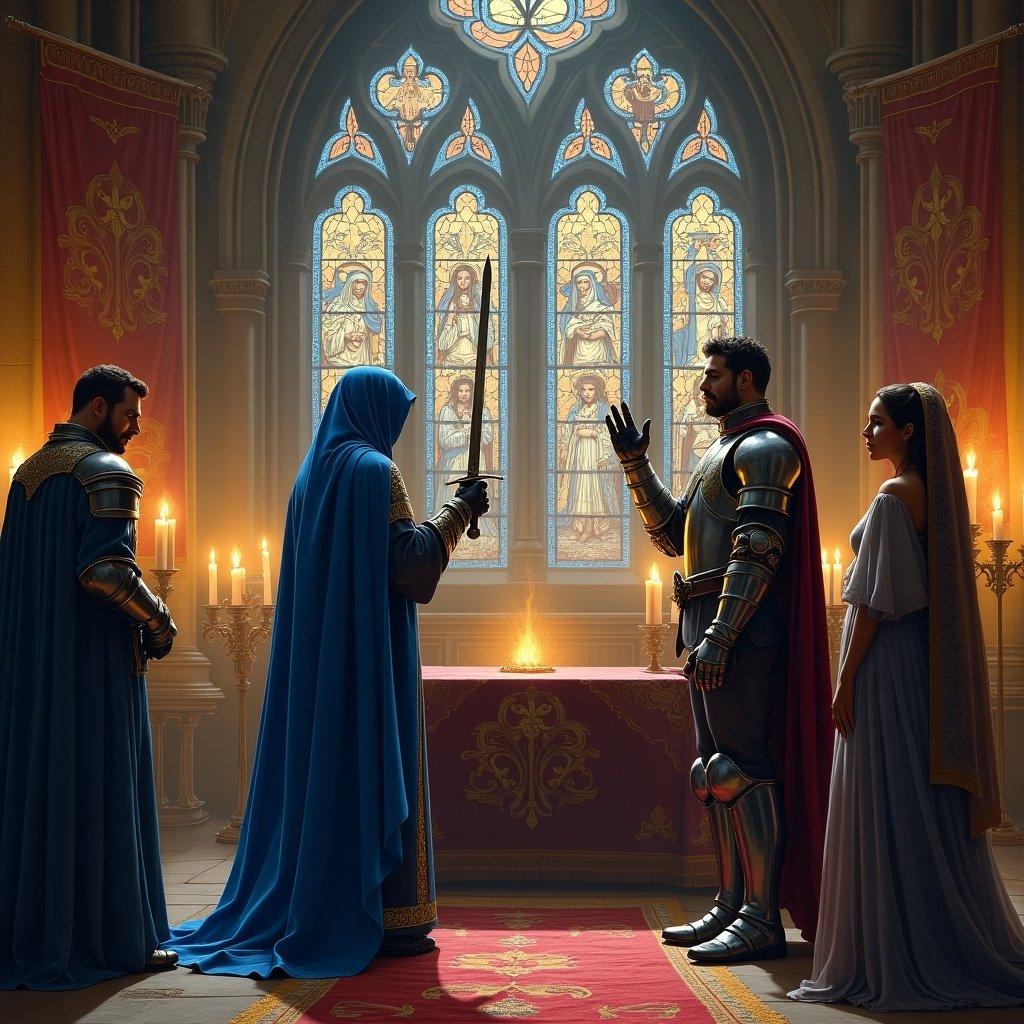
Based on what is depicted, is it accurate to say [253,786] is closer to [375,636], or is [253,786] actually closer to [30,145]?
[375,636]

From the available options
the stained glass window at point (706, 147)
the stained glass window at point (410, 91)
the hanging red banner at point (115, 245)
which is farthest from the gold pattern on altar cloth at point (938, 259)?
the hanging red banner at point (115, 245)

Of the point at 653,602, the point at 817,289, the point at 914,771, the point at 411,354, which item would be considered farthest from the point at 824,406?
the point at 914,771

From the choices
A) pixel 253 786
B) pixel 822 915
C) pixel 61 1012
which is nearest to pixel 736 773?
pixel 822 915

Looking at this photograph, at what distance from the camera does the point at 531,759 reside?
5477 millimetres

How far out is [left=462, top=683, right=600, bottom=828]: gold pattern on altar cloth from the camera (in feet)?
17.9

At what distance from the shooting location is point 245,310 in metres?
7.67

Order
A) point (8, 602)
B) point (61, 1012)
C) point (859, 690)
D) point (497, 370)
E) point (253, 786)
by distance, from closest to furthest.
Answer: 1. point (61, 1012)
2. point (859, 690)
3. point (8, 602)
4. point (253, 786)
5. point (497, 370)

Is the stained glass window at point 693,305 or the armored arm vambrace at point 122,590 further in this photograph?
the stained glass window at point 693,305

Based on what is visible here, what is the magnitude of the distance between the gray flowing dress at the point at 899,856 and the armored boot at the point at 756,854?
13.9 inches

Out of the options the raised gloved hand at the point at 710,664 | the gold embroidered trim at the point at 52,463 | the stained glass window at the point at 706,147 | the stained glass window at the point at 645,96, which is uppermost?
the stained glass window at the point at 645,96

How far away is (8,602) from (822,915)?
2.53 metres

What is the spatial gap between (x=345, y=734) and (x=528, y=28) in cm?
577

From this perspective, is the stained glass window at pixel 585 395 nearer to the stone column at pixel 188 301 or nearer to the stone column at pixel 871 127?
the stone column at pixel 871 127

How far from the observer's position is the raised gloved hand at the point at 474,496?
414cm
